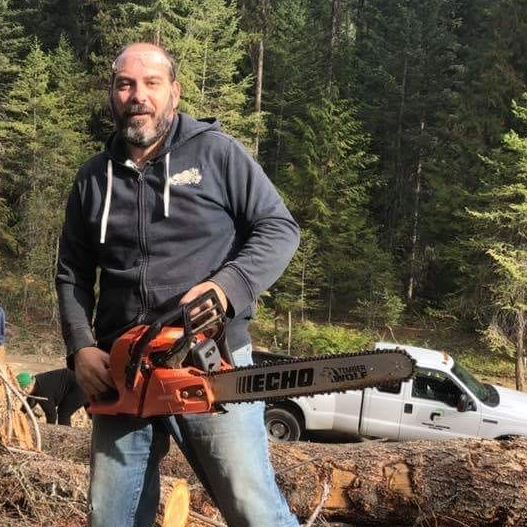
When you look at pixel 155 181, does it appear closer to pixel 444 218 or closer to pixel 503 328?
pixel 503 328

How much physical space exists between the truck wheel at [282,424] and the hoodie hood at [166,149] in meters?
8.75

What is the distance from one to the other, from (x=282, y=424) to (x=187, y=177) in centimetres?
905

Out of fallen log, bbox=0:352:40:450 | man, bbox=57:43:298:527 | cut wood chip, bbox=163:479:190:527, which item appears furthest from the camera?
fallen log, bbox=0:352:40:450

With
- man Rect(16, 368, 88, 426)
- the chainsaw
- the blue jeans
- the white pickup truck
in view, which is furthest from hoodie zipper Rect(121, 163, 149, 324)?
the white pickup truck

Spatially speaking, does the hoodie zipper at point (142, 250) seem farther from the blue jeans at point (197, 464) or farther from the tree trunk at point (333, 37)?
the tree trunk at point (333, 37)

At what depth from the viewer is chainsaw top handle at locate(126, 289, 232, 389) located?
6.39ft

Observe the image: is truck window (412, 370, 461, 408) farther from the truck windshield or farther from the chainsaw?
the chainsaw

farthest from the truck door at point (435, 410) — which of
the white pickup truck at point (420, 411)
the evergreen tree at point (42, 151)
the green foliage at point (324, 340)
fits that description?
the evergreen tree at point (42, 151)

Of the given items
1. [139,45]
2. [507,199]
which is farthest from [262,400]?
[507,199]

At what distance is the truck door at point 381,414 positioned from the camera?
10375mm

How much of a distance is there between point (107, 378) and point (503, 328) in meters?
20.2

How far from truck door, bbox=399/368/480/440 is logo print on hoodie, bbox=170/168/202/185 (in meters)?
8.54

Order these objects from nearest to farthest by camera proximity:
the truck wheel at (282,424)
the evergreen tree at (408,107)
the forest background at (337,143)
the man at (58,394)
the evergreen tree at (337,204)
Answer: the man at (58,394)
the truck wheel at (282,424)
the forest background at (337,143)
the evergreen tree at (337,204)
the evergreen tree at (408,107)

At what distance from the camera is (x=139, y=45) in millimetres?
2209
